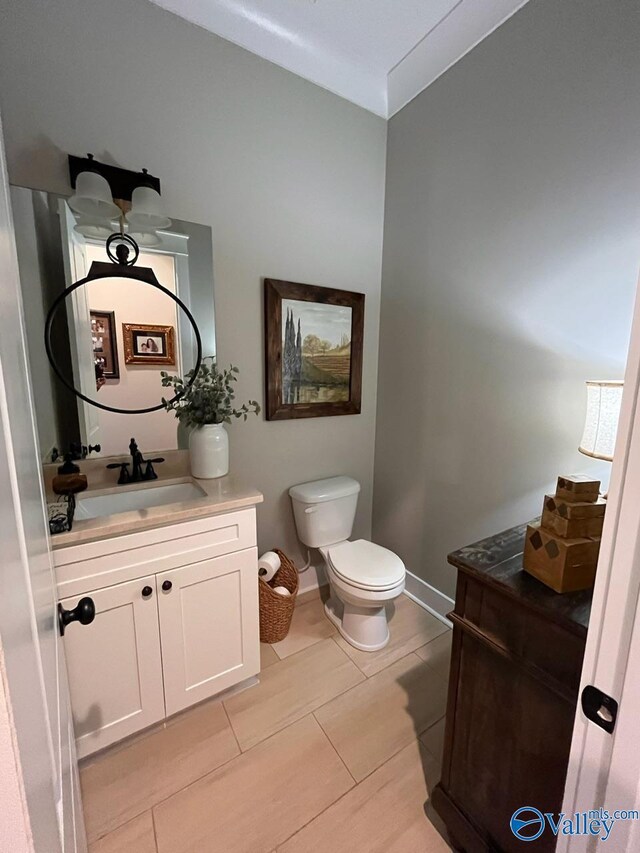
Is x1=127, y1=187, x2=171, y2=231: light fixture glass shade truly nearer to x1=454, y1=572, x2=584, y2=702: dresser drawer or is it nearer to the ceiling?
the ceiling

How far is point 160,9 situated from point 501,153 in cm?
150

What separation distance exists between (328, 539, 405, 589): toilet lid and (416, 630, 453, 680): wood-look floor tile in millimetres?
468

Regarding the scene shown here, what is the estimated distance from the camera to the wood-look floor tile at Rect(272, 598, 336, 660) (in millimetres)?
1793

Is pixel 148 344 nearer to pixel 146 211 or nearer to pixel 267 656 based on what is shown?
pixel 146 211

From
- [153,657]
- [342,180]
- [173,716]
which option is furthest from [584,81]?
[173,716]

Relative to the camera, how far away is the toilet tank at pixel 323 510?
1925 mm

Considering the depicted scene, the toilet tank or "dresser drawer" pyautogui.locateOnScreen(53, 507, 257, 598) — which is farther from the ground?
"dresser drawer" pyautogui.locateOnScreen(53, 507, 257, 598)

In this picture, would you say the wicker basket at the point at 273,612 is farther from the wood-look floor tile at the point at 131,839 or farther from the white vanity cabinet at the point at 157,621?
the wood-look floor tile at the point at 131,839

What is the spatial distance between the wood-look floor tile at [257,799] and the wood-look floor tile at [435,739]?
331mm

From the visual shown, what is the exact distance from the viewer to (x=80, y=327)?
1422 millimetres

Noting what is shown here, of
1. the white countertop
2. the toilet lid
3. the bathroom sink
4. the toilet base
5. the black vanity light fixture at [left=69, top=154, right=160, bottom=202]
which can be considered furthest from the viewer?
the toilet base

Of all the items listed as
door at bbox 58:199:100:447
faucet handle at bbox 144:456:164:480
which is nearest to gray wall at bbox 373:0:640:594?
faucet handle at bbox 144:456:164:480

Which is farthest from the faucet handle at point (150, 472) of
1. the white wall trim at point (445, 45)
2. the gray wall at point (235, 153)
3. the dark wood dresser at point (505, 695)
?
the white wall trim at point (445, 45)

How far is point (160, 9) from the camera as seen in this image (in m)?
1.40
